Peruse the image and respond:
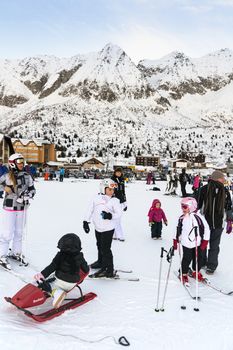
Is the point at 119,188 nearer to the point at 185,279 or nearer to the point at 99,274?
the point at 99,274

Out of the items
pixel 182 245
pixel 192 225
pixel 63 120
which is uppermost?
pixel 63 120

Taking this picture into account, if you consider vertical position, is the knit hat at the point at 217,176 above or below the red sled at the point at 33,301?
above

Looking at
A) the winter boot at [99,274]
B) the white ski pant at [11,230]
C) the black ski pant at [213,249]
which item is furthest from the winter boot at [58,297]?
the black ski pant at [213,249]

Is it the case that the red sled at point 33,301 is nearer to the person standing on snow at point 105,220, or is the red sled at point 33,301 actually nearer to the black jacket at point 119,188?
the person standing on snow at point 105,220

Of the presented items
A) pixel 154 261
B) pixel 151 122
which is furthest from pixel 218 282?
pixel 151 122

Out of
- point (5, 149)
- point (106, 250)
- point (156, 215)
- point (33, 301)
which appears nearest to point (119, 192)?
point (156, 215)

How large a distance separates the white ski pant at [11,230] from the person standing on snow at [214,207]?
289 cm

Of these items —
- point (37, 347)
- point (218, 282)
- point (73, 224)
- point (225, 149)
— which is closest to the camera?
point (37, 347)

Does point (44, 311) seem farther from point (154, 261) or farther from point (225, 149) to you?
point (225, 149)

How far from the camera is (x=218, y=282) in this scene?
5.21m

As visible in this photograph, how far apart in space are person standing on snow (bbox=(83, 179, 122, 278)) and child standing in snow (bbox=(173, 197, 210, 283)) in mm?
952

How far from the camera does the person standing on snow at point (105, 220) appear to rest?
5.05 metres

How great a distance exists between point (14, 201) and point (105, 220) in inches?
57.0

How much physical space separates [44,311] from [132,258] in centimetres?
263
